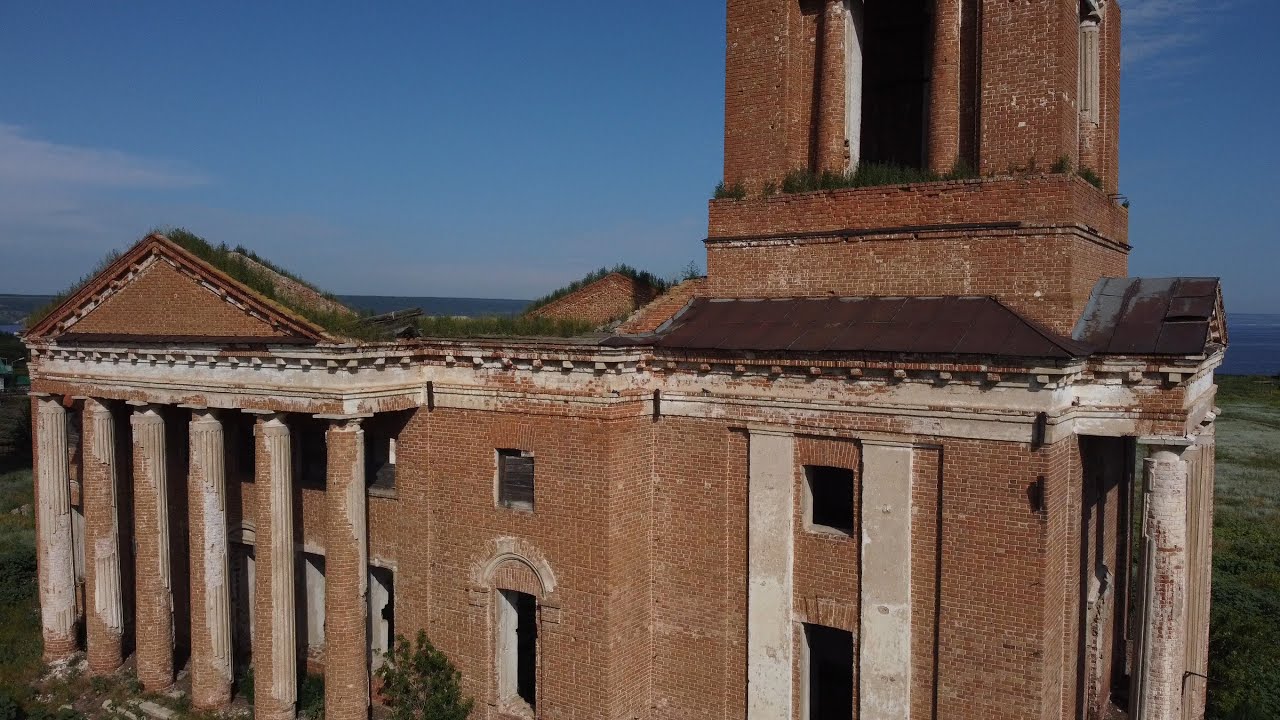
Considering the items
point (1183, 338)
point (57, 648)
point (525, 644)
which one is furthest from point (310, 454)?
point (1183, 338)

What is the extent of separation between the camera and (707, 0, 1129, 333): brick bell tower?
1076 cm

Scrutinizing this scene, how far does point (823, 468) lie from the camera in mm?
11445

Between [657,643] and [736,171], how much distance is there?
22.3ft

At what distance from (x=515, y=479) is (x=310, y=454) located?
174 inches

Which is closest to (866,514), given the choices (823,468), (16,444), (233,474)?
(823,468)

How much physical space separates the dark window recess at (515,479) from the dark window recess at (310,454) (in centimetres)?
381

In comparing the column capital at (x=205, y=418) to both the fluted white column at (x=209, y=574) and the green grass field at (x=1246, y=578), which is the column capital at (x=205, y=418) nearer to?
the fluted white column at (x=209, y=574)

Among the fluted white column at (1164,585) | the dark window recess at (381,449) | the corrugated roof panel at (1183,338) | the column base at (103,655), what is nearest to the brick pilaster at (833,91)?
the corrugated roof panel at (1183,338)

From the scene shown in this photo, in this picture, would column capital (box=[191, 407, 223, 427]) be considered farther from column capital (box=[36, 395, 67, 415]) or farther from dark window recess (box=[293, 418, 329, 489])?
column capital (box=[36, 395, 67, 415])

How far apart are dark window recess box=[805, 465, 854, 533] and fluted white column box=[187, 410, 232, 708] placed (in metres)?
9.21

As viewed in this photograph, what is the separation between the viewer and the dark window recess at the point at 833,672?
1294 cm

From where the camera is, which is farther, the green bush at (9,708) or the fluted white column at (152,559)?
the fluted white column at (152,559)

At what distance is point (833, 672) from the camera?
524 inches

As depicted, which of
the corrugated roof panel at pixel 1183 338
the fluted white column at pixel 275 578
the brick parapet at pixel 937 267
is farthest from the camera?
the fluted white column at pixel 275 578
